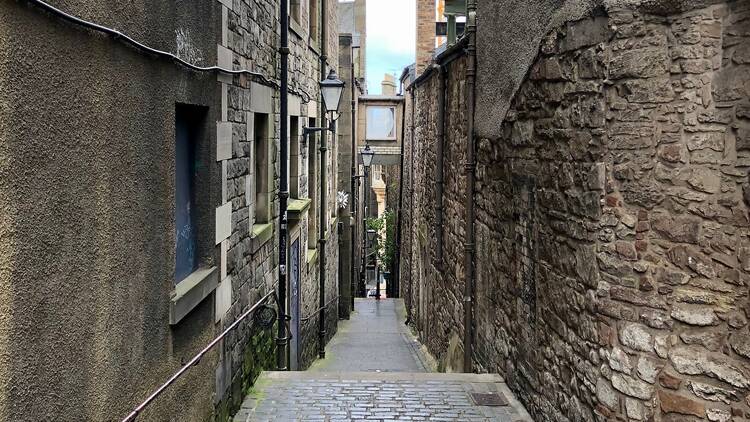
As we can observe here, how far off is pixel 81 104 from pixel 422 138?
11.3 meters

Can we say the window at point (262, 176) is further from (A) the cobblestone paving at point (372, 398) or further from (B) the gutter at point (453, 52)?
(B) the gutter at point (453, 52)

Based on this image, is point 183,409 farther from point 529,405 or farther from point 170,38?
point 529,405

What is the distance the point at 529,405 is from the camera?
573 centimetres

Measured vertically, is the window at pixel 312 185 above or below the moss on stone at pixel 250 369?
above

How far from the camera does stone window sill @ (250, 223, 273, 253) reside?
22.2ft

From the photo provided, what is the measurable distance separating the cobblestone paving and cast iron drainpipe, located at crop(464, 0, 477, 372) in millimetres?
1080

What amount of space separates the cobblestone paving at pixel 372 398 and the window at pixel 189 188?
174 cm

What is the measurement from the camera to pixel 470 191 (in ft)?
26.1

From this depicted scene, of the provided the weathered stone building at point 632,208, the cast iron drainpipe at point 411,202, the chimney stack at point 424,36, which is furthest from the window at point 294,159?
the chimney stack at point 424,36

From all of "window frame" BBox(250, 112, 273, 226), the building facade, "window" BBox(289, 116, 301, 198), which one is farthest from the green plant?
"window frame" BBox(250, 112, 273, 226)

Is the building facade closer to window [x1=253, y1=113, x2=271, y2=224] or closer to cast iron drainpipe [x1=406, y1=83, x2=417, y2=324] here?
cast iron drainpipe [x1=406, y1=83, x2=417, y2=324]

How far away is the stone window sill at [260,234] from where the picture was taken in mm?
6778

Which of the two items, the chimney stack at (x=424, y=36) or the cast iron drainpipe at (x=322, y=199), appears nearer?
the cast iron drainpipe at (x=322, y=199)

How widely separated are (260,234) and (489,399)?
108 inches
